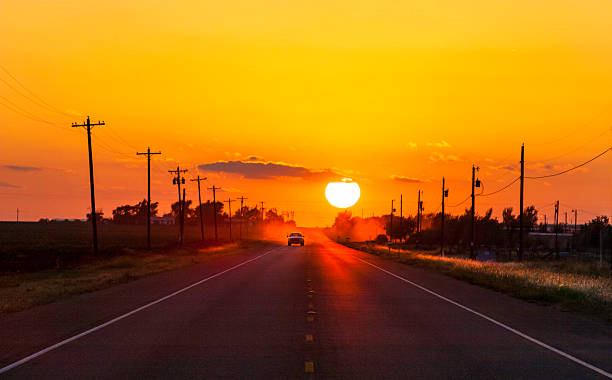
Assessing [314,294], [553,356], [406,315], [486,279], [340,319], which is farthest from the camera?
[486,279]

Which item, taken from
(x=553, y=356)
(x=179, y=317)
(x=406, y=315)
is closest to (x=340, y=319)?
(x=406, y=315)

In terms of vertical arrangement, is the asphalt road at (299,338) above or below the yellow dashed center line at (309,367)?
below

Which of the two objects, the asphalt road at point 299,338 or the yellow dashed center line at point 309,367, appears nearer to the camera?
the yellow dashed center line at point 309,367

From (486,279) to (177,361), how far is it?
21759 millimetres

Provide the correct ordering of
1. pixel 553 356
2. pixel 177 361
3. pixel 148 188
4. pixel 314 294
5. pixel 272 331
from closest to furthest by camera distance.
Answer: pixel 177 361 → pixel 553 356 → pixel 272 331 → pixel 314 294 → pixel 148 188

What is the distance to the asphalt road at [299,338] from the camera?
30.3 feet

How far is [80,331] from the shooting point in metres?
13.1

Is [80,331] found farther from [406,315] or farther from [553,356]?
[553,356]

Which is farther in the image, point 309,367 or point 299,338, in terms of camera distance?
point 299,338

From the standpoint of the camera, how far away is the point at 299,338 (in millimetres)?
12094

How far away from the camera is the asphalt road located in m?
9.25

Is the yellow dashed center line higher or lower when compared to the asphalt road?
higher

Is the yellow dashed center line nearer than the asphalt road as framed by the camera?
Yes

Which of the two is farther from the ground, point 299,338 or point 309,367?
point 309,367
